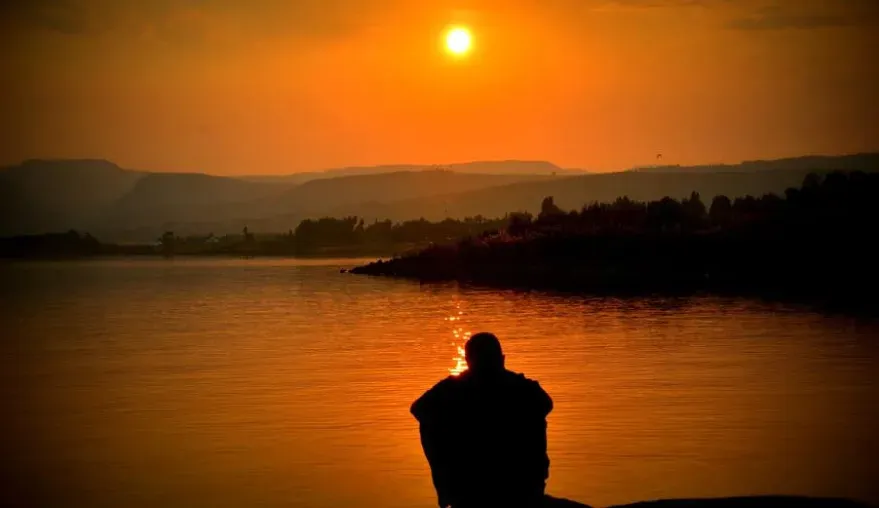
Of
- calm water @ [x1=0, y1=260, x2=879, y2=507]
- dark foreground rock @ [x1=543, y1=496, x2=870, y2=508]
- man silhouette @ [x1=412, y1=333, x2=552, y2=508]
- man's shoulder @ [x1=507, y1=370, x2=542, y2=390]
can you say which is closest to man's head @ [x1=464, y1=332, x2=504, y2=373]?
man silhouette @ [x1=412, y1=333, x2=552, y2=508]

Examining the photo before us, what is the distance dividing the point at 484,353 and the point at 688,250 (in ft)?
199

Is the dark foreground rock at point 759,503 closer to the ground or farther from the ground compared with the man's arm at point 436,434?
closer to the ground

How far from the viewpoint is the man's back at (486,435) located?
9.98 m

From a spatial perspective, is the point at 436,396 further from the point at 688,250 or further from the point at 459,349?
the point at 688,250

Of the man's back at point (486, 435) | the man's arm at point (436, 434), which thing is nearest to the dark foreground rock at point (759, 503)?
the man's back at point (486, 435)

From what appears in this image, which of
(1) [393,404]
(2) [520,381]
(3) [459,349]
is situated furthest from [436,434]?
(3) [459,349]

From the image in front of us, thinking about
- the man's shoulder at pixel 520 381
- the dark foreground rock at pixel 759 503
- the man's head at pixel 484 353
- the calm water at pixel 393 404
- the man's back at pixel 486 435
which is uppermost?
the man's head at pixel 484 353

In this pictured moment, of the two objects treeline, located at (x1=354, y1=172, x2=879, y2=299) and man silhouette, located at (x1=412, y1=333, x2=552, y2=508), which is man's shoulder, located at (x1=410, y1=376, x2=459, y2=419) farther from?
treeline, located at (x1=354, y1=172, x2=879, y2=299)

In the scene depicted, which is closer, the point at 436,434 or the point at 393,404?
the point at 436,434

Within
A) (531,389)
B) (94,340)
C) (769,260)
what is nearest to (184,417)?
(531,389)

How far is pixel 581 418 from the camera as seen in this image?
18.6 metres

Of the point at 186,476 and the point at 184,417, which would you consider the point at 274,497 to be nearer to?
the point at 186,476

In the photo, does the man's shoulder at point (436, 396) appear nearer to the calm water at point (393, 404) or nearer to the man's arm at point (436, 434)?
the man's arm at point (436, 434)

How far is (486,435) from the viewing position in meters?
10.0
